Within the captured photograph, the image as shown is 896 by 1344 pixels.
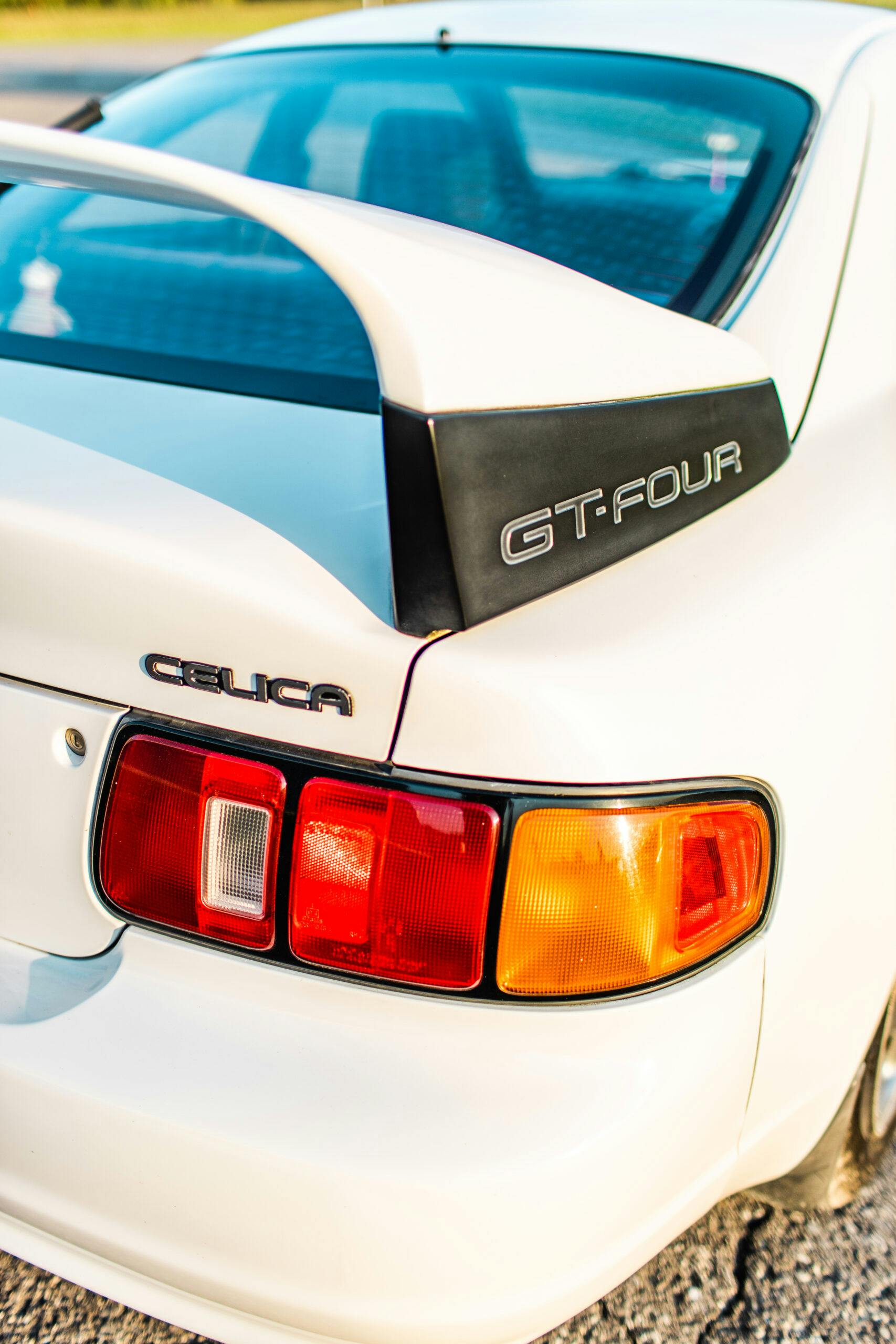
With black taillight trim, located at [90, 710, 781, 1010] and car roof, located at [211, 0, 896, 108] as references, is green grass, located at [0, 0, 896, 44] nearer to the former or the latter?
car roof, located at [211, 0, 896, 108]

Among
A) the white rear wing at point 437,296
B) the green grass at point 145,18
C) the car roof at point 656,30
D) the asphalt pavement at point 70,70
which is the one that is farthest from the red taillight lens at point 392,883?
the green grass at point 145,18

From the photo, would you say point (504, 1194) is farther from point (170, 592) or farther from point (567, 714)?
point (170, 592)

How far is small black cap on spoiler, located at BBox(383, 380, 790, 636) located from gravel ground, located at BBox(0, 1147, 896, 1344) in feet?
3.33

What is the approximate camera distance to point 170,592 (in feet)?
3.46

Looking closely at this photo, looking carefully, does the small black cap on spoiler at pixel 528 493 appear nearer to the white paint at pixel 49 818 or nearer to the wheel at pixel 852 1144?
the white paint at pixel 49 818

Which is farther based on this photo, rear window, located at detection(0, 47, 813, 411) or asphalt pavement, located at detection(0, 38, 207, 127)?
asphalt pavement, located at detection(0, 38, 207, 127)

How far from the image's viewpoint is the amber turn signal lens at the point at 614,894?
1054mm

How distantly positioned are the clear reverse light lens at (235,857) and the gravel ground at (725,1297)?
778 mm

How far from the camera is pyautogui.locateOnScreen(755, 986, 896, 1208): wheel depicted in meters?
1.60

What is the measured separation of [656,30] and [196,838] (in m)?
1.73

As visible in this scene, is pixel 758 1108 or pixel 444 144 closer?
pixel 758 1108

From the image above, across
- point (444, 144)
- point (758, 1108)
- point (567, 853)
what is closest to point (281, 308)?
point (444, 144)

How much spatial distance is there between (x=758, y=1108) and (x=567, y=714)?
1.78 ft

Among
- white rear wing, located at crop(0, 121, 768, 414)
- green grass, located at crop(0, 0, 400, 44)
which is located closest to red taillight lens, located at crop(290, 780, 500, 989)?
white rear wing, located at crop(0, 121, 768, 414)
